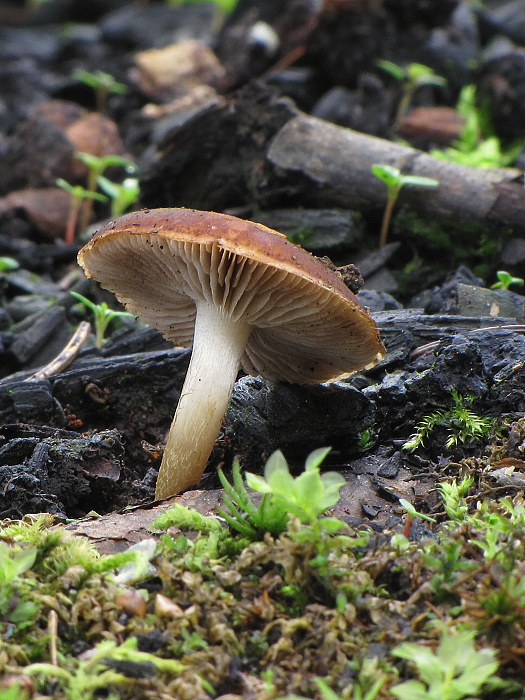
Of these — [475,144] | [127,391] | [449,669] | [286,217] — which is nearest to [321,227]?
[286,217]

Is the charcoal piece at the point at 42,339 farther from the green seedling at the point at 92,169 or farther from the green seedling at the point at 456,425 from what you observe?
the green seedling at the point at 456,425

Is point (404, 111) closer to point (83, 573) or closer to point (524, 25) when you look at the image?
point (524, 25)

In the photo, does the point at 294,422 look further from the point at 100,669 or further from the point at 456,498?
the point at 100,669

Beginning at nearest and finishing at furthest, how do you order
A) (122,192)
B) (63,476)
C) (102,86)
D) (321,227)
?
1. (63,476)
2. (321,227)
3. (122,192)
4. (102,86)

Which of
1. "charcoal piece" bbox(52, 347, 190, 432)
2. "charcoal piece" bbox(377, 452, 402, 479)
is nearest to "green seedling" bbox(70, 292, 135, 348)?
"charcoal piece" bbox(52, 347, 190, 432)

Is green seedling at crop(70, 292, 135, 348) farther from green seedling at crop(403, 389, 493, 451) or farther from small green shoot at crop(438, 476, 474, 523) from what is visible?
small green shoot at crop(438, 476, 474, 523)

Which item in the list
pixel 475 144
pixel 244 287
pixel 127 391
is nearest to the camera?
pixel 244 287

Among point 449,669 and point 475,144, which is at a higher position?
point 475,144
